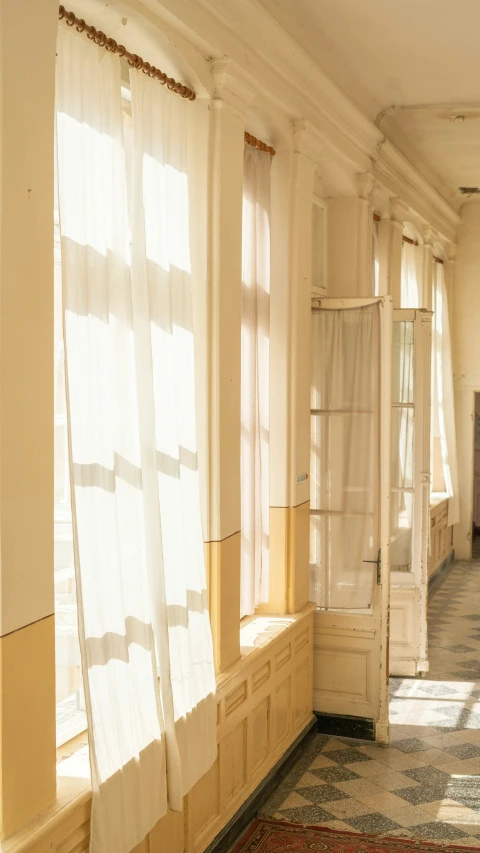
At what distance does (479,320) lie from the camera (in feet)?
37.1

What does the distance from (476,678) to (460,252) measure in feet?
19.9

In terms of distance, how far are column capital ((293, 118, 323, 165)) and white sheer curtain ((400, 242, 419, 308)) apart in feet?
11.8

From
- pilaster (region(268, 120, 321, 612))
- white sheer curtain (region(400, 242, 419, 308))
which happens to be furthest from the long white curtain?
white sheer curtain (region(400, 242, 419, 308))

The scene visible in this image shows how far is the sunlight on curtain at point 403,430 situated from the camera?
6.74 meters

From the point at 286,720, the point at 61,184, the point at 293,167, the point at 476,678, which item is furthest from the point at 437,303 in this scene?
the point at 61,184

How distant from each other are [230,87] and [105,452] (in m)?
1.90

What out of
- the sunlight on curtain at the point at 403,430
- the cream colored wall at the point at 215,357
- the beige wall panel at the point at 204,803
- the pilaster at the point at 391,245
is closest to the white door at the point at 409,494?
the sunlight on curtain at the point at 403,430

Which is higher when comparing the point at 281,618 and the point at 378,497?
the point at 378,497

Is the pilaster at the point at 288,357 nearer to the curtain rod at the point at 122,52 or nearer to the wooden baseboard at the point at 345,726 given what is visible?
the wooden baseboard at the point at 345,726

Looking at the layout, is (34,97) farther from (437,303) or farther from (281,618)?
(437,303)

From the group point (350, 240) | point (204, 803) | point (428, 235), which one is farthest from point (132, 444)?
point (428, 235)

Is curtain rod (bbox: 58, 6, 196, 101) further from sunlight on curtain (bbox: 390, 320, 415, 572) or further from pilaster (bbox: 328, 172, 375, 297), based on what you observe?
sunlight on curtain (bbox: 390, 320, 415, 572)

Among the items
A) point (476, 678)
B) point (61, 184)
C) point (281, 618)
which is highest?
point (61, 184)

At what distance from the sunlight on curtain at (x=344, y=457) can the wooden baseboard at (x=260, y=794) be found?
0.84 metres
